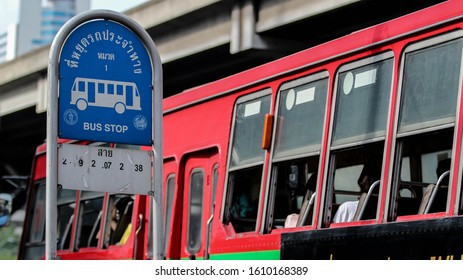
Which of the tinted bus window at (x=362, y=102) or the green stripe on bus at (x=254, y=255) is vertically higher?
the tinted bus window at (x=362, y=102)

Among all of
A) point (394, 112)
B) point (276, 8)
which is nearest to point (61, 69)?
point (394, 112)

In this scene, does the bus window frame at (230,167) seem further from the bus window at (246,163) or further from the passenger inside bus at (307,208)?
the passenger inside bus at (307,208)

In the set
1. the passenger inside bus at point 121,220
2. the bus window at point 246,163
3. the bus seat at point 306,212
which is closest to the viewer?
the bus seat at point 306,212

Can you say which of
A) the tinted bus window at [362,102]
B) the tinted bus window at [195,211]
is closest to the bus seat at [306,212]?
the tinted bus window at [362,102]

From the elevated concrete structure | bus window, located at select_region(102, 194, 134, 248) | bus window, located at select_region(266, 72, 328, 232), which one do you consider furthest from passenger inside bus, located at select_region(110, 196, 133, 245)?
the elevated concrete structure

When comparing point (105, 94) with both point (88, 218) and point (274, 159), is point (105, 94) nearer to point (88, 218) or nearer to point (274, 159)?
point (274, 159)

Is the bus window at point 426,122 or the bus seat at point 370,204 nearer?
the bus window at point 426,122

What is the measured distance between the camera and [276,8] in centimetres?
2122

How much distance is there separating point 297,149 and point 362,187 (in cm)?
93

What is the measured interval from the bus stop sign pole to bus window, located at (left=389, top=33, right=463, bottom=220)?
194cm

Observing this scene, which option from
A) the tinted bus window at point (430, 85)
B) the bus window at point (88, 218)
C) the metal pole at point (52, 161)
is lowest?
the metal pole at point (52, 161)

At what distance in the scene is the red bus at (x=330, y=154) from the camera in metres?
7.66

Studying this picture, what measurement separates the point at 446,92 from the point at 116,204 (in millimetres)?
6346

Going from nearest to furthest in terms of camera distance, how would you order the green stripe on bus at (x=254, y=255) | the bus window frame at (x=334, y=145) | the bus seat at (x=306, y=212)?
the bus window frame at (x=334, y=145) → the bus seat at (x=306, y=212) → the green stripe on bus at (x=254, y=255)
